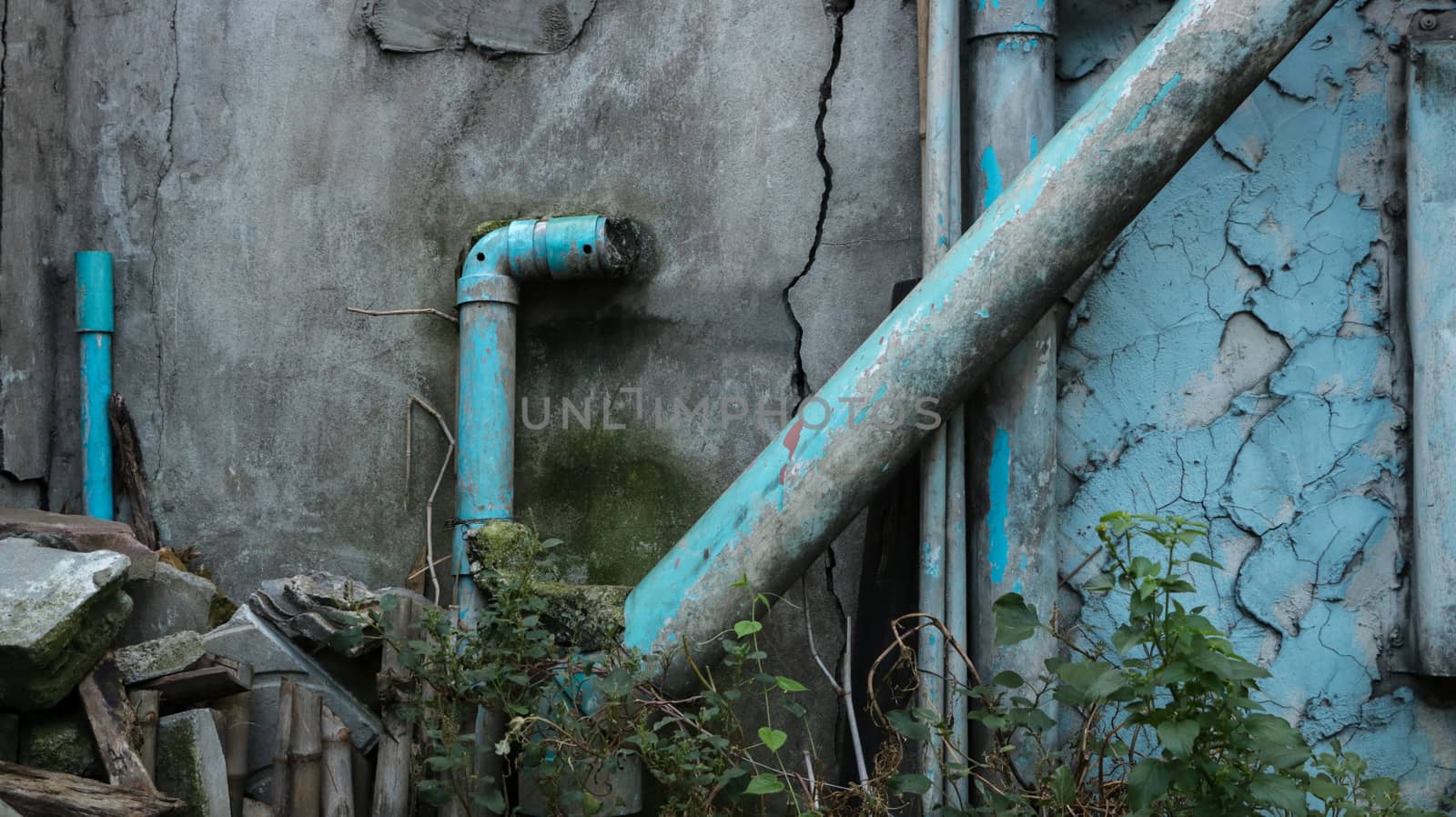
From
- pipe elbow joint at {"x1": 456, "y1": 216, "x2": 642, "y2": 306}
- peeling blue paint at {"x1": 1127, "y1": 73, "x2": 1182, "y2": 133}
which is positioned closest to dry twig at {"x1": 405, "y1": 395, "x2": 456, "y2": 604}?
pipe elbow joint at {"x1": 456, "y1": 216, "x2": 642, "y2": 306}

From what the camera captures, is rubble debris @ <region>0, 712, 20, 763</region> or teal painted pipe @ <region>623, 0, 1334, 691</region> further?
teal painted pipe @ <region>623, 0, 1334, 691</region>

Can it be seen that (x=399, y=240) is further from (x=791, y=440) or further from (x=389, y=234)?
(x=791, y=440)

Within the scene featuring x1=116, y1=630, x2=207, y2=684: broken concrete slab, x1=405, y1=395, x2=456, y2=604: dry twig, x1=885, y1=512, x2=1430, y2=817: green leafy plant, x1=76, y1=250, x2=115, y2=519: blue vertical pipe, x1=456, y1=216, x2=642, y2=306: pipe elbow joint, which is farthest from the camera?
x1=76, y1=250, x2=115, y2=519: blue vertical pipe

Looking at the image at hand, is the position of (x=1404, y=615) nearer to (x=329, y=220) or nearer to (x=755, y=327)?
(x=755, y=327)

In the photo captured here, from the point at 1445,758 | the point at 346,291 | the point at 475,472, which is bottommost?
the point at 1445,758

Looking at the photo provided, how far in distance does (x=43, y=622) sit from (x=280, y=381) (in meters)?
1.27

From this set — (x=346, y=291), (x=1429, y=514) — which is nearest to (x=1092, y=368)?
(x=1429, y=514)

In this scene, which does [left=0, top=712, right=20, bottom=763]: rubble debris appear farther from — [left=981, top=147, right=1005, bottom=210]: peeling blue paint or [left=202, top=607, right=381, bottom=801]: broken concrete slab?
[left=981, top=147, right=1005, bottom=210]: peeling blue paint

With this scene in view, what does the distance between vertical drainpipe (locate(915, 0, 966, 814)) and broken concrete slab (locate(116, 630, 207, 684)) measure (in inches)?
64.0

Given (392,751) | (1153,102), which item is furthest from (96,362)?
(1153,102)

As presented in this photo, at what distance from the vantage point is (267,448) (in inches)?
138

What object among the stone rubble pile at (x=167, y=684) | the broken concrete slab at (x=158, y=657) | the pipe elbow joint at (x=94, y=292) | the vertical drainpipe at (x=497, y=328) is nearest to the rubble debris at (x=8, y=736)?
the stone rubble pile at (x=167, y=684)

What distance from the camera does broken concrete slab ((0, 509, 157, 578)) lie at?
2824 millimetres

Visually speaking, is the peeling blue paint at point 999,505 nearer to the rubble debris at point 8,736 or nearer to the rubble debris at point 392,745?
the rubble debris at point 392,745
